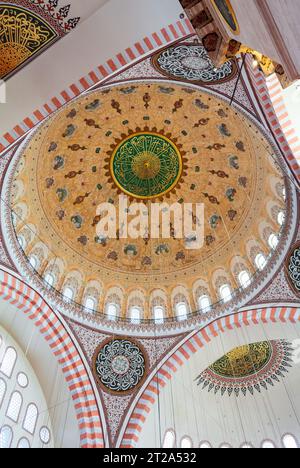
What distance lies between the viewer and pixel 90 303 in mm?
10398

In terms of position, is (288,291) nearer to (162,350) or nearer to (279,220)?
(279,220)

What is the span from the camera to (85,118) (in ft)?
32.3

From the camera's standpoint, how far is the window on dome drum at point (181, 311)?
10273 millimetres

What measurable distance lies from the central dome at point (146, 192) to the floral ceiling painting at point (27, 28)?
447cm

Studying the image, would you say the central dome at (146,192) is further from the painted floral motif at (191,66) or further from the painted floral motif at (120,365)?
the painted floral motif at (191,66)

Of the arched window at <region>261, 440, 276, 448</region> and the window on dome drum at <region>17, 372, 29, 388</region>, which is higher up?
the window on dome drum at <region>17, 372, 29, 388</region>

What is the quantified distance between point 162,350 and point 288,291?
3.51 meters

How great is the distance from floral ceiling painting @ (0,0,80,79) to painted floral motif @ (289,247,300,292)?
21.5 feet

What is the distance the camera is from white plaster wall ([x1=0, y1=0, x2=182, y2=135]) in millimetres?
4562

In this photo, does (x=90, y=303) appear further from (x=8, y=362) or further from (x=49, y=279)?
(x=8, y=362)

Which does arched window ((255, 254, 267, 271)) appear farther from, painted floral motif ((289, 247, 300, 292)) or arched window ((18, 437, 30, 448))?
arched window ((18, 437, 30, 448))

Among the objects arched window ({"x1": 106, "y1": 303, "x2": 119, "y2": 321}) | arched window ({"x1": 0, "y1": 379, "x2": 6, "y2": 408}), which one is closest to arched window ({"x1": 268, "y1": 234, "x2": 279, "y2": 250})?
arched window ({"x1": 106, "y1": 303, "x2": 119, "y2": 321})

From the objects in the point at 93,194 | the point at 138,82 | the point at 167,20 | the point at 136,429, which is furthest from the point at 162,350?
the point at 167,20

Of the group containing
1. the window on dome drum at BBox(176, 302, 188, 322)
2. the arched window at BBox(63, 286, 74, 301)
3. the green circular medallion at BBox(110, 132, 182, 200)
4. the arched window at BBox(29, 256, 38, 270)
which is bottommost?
the window on dome drum at BBox(176, 302, 188, 322)
